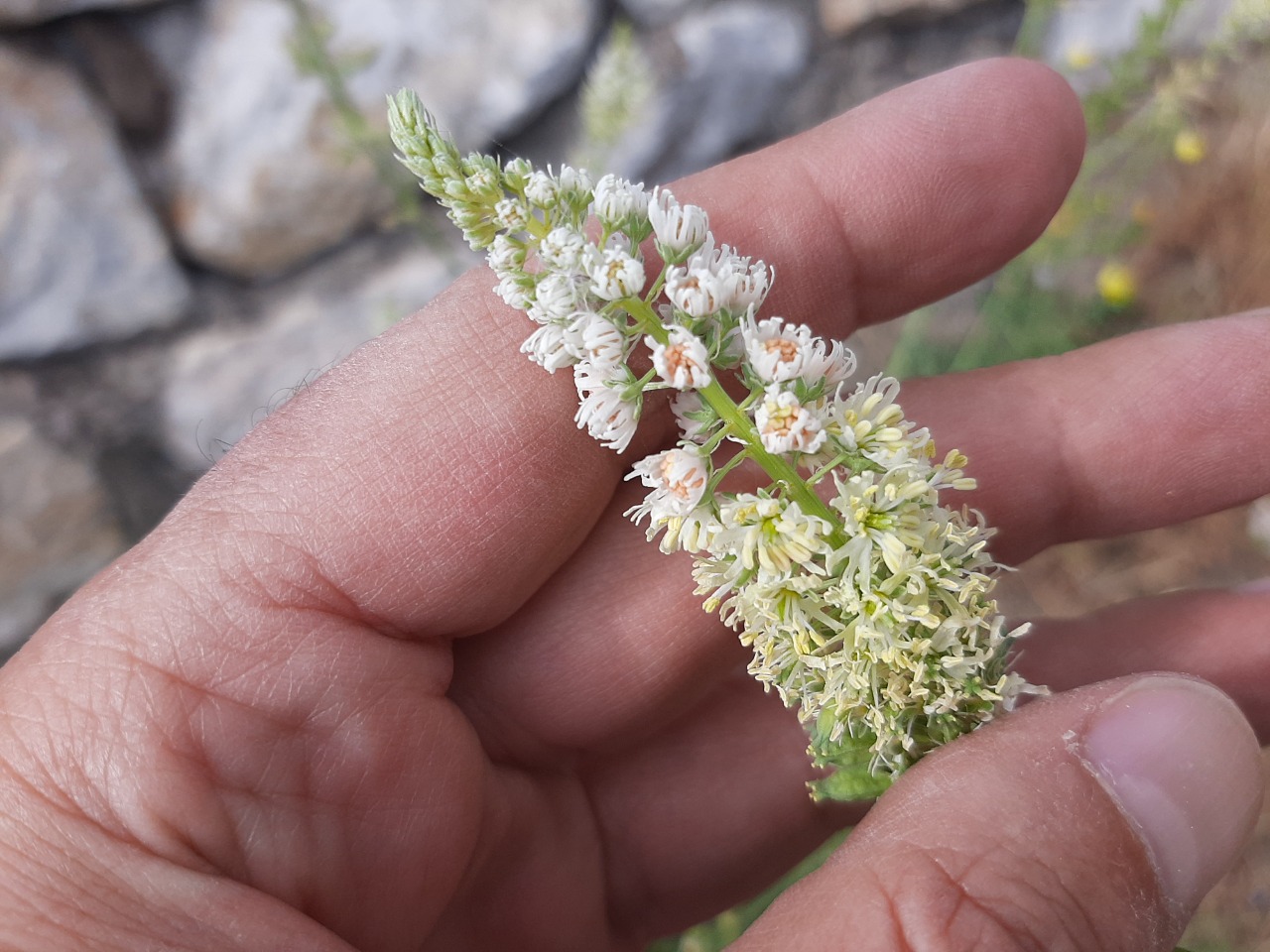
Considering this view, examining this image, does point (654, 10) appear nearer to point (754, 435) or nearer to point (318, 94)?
point (318, 94)

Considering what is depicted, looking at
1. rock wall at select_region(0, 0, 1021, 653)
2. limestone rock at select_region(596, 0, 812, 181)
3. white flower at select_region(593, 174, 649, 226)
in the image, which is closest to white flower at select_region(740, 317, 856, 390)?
white flower at select_region(593, 174, 649, 226)

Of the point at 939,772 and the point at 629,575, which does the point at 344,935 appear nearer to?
the point at 629,575

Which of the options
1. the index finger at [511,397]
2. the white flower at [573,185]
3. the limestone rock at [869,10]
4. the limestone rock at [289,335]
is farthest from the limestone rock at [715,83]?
the white flower at [573,185]

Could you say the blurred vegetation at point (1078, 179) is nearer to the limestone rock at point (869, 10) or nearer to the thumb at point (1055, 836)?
the limestone rock at point (869, 10)

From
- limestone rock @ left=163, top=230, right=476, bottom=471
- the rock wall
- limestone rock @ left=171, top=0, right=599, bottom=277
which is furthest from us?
limestone rock @ left=163, top=230, right=476, bottom=471

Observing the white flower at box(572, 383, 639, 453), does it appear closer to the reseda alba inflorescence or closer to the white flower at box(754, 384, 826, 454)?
the reseda alba inflorescence

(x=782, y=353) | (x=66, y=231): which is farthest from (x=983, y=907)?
(x=66, y=231)
